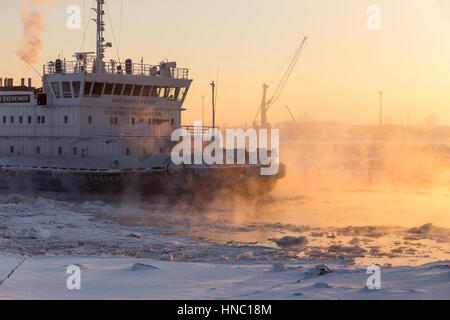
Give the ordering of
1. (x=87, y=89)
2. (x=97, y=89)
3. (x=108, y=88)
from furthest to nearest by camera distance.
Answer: (x=108, y=88) → (x=97, y=89) → (x=87, y=89)

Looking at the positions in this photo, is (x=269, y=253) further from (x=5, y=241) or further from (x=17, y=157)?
(x=17, y=157)

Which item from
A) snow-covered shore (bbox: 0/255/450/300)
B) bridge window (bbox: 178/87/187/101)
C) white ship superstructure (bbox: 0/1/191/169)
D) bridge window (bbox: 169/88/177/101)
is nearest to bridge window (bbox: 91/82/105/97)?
white ship superstructure (bbox: 0/1/191/169)

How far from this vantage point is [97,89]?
33875mm

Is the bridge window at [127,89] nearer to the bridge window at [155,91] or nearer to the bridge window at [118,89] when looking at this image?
the bridge window at [118,89]

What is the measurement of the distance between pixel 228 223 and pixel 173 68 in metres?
16.0

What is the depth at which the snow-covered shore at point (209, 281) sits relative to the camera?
418 inches

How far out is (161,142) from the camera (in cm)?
3516

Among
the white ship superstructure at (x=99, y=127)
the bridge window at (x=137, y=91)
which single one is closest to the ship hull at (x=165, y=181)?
the white ship superstructure at (x=99, y=127)

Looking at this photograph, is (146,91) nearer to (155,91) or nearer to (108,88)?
(155,91)

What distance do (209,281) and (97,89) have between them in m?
23.8

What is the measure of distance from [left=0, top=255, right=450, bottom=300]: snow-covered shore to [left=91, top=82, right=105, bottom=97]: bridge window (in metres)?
20.7

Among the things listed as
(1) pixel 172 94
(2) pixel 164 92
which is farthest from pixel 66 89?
(1) pixel 172 94

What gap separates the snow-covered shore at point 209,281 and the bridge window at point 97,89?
20.7 m
